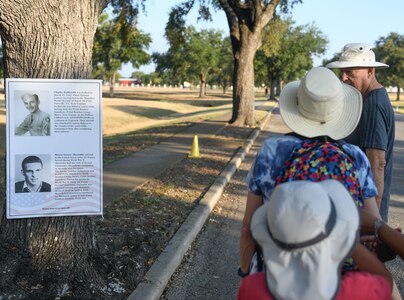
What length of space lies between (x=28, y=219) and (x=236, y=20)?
17.8 metres

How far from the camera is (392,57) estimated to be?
6750 cm

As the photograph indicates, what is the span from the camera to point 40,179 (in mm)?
4027

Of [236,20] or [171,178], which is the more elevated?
[236,20]

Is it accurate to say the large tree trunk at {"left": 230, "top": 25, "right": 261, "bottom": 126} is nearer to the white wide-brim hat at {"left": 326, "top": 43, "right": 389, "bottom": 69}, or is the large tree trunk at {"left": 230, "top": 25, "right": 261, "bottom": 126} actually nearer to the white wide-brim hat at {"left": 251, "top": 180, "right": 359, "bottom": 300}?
the white wide-brim hat at {"left": 326, "top": 43, "right": 389, "bottom": 69}

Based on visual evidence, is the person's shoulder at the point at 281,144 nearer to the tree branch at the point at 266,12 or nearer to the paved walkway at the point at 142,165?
the paved walkway at the point at 142,165

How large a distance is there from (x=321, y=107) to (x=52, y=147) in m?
2.51

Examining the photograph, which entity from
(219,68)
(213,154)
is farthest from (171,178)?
(219,68)

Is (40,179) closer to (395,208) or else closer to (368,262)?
(368,262)

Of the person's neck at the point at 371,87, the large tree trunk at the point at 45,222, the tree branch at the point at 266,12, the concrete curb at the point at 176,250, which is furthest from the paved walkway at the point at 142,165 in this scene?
the tree branch at the point at 266,12

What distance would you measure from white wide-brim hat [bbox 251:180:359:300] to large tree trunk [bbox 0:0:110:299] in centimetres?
253

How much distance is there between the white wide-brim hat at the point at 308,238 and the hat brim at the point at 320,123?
53cm

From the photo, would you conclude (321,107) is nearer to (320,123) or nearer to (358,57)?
(320,123)

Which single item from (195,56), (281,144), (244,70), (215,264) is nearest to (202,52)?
(195,56)

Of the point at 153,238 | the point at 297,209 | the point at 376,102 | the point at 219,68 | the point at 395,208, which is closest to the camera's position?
the point at 297,209
